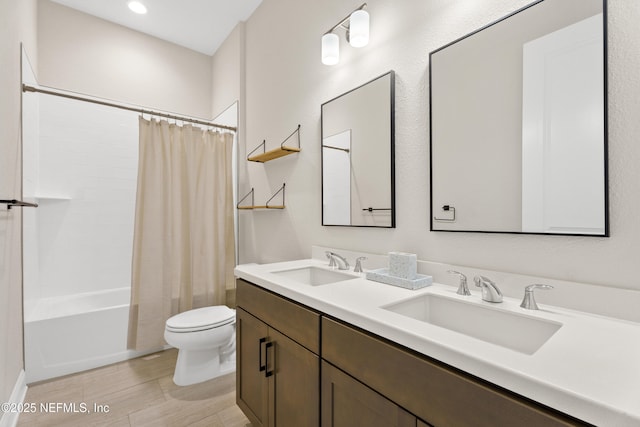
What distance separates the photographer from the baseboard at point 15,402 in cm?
151

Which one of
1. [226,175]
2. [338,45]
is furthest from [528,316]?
[226,175]

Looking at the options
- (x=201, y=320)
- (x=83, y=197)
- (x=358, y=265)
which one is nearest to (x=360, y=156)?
(x=358, y=265)

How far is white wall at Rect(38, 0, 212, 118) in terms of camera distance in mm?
2572

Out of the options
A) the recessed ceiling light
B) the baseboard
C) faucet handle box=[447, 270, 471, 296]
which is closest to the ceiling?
the recessed ceiling light

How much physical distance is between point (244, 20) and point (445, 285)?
2891 millimetres

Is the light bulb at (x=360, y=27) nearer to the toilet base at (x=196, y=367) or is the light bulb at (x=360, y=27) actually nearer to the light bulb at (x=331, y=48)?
the light bulb at (x=331, y=48)

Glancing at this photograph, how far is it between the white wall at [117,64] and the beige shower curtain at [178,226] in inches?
35.6

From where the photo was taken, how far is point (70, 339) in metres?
2.10

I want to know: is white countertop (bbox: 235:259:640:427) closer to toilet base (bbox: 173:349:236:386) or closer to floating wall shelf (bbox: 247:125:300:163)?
floating wall shelf (bbox: 247:125:300:163)

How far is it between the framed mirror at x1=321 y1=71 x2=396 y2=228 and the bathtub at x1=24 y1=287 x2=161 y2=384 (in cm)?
187

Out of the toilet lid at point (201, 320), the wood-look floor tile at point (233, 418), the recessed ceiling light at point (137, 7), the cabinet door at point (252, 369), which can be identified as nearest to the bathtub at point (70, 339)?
the toilet lid at point (201, 320)

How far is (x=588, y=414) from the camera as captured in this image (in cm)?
46

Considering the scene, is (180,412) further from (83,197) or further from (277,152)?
(83,197)

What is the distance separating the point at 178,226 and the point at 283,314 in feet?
5.54
